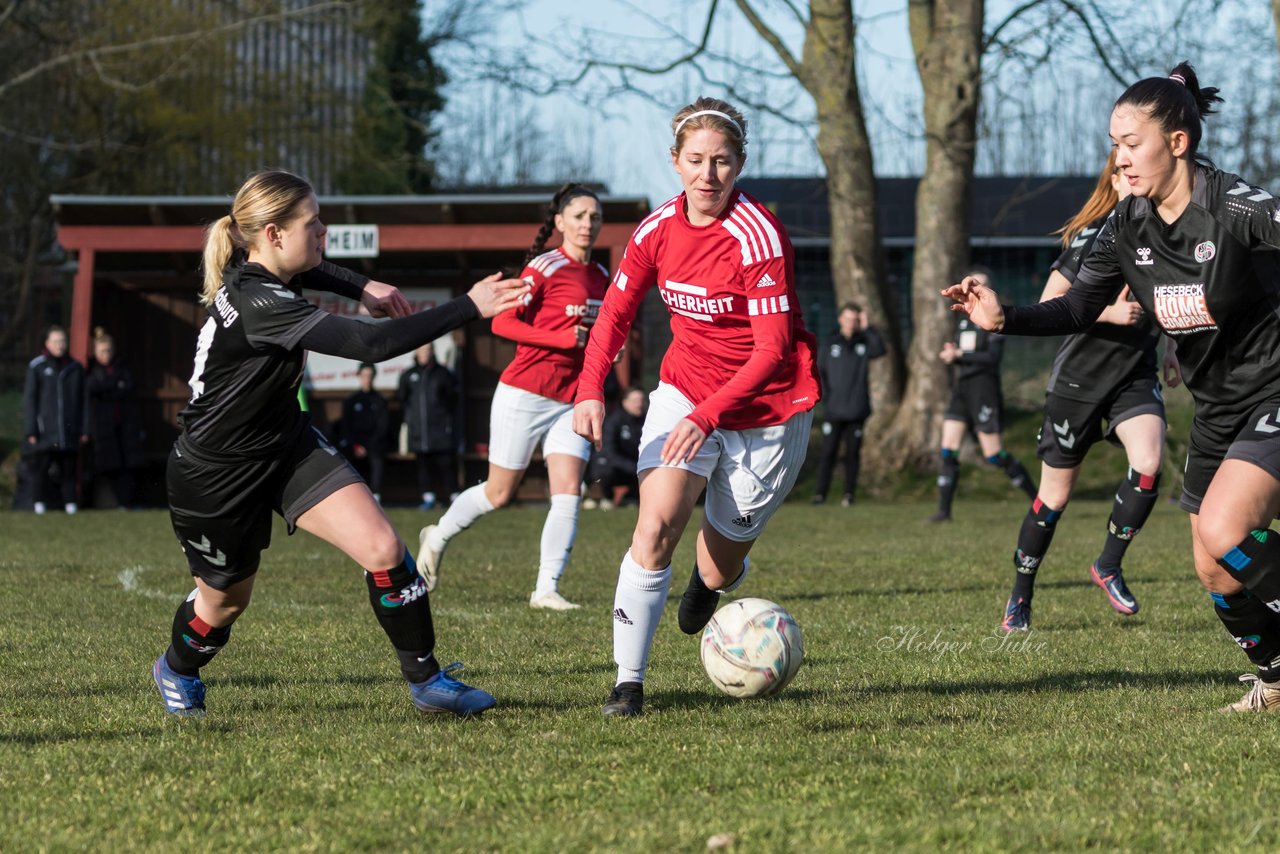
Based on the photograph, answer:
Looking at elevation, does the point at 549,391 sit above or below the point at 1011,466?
above

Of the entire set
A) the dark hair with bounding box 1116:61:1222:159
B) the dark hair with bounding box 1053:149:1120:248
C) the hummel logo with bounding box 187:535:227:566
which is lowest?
the hummel logo with bounding box 187:535:227:566

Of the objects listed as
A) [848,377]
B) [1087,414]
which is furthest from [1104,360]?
[848,377]

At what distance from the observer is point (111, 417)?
18.0 m

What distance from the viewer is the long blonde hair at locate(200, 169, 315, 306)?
183 inches

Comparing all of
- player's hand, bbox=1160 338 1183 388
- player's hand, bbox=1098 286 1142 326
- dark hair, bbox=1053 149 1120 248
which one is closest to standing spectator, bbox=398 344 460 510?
player's hand, bbox=1098 286 1142 326

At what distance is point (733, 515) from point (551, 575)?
10.2 feet

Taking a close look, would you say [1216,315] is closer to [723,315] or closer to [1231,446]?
[1231,446]

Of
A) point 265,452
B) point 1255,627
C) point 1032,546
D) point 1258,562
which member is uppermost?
point 265,452

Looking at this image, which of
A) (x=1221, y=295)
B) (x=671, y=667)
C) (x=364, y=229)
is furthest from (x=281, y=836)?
(x=364, y=229)

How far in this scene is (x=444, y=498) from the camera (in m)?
20.0

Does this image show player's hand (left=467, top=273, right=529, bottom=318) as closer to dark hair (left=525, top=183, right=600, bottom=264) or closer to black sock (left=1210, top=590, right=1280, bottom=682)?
black sock (left=1210, top=590, right=1280, bottom=682)

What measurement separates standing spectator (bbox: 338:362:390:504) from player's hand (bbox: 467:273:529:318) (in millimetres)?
14536

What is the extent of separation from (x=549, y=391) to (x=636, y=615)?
3.65 metres

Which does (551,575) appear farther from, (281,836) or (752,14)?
(752,14)
